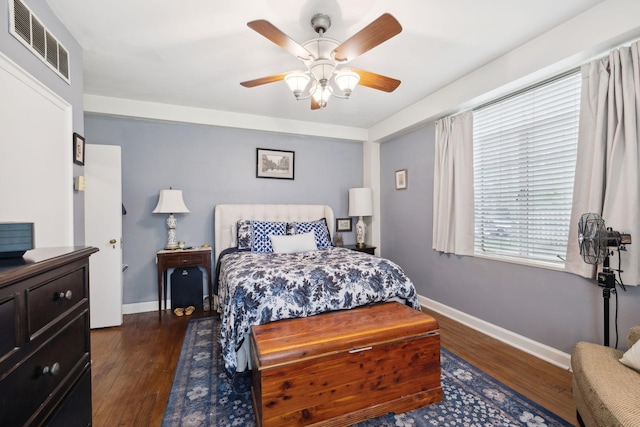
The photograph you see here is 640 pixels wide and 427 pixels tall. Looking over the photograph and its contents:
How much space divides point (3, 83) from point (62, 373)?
1.42m

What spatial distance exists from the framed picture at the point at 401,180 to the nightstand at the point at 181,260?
2776 millimetres

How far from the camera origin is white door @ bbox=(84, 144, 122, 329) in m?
3.05

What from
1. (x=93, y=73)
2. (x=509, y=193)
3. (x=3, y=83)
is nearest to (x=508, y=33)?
(x=509, y=193)

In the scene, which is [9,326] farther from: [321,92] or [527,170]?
[527,170]

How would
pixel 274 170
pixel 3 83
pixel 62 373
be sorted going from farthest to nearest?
pixel 274 170, pixel 3 83, pixel 62 373

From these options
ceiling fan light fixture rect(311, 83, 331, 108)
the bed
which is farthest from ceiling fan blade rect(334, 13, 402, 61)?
the bed

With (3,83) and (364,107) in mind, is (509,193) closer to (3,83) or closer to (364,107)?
(364,107)

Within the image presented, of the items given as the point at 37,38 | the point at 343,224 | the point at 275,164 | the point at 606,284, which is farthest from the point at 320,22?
the point at 343,224

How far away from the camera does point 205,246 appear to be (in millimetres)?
3779

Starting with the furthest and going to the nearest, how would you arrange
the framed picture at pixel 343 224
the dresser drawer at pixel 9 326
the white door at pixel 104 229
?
the framed picture at pixel 343 224 < the white door at pixel 104 229 < the dresser drawer at pixel 9 326

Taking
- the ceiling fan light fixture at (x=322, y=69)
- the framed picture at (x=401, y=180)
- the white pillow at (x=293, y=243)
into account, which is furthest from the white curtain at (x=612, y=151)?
the white pillow at (x=293, y=243)

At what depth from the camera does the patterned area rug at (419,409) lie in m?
1.72

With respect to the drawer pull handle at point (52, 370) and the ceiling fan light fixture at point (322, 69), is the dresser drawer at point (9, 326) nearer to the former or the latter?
the drawer pull handle at point (52, 370)

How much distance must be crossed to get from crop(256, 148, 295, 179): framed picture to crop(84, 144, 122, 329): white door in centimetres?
171
